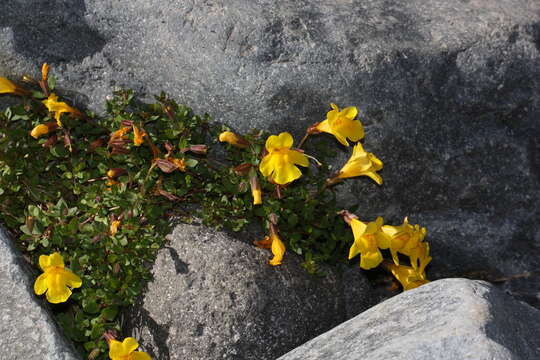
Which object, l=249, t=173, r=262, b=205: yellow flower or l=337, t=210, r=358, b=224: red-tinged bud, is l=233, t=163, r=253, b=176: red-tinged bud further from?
l=337, t=210, r=358, b=224: red-tinged bud

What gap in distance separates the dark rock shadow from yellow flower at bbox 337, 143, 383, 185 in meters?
1.44

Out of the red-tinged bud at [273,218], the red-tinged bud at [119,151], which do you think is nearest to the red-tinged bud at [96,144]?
the red-tinged bud at [119,151]

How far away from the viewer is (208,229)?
3598 mm

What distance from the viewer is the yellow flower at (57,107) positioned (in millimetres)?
3627

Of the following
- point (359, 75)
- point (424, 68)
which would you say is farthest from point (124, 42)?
point (424, 68)

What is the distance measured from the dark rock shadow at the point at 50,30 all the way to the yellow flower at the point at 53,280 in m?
1.17

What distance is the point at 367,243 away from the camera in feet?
11.2

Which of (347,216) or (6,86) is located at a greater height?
(6,86)

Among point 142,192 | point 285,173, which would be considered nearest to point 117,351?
point 142,192

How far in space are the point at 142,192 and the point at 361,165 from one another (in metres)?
1.07

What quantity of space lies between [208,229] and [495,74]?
5.58 feet

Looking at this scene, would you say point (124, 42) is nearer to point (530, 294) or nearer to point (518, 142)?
point (518, 142)

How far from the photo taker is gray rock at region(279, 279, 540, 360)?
2500 millimetres

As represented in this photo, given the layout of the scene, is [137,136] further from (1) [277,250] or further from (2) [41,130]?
(1) [277,250]
